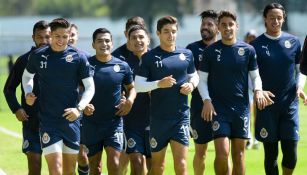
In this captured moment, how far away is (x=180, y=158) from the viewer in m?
12.0

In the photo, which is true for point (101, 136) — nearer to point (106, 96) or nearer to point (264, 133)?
point (106, 96)

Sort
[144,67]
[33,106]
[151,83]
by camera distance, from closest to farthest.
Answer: [151,83]
[144,67]
[33,106]

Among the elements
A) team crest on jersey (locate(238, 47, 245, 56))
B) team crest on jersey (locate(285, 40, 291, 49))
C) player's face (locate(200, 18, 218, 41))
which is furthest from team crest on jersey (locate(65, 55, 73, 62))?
team crest on jersey (locate(285, 40, 291, 49))

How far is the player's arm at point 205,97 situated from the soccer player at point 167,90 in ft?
0.79

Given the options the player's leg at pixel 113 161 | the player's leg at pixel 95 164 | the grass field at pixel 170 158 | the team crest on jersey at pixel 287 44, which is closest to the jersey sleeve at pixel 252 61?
the team crest on jersey at pixel 287 44

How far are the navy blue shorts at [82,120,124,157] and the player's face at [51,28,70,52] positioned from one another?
4.51ft

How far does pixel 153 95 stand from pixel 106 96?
2.26ft

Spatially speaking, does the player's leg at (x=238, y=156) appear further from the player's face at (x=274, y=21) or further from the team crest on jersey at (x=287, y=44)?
the player's face at (x=274, y=21)

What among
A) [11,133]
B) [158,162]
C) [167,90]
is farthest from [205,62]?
[11,133]

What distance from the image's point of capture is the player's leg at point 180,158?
1191cm

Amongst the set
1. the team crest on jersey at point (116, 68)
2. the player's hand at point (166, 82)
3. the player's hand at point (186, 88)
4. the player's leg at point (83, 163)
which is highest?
the team crest on jersey at point (116, 68)

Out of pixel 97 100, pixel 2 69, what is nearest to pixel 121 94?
pixel 97 100

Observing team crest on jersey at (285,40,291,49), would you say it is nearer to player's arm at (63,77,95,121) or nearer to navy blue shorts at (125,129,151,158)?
navy blue shorts at (125,129,151,158)

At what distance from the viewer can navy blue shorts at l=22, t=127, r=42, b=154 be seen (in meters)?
12.7
